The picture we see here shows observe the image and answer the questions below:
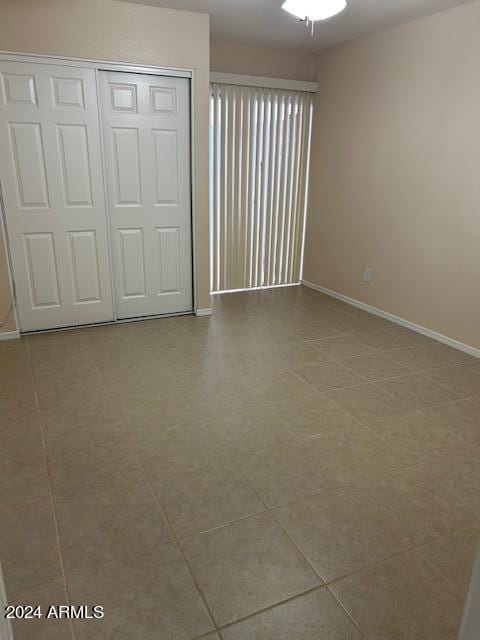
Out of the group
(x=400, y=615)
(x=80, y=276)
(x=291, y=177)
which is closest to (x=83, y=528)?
(x=400, y=615)


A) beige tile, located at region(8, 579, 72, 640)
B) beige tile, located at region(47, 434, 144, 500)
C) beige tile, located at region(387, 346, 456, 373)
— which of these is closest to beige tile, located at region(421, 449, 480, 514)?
beige tile, located at region(387, 346, 456, 373)

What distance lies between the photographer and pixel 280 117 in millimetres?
4762

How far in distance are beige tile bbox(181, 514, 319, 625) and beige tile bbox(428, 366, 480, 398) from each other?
1.76 meters

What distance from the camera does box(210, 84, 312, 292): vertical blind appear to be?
4.54 metres

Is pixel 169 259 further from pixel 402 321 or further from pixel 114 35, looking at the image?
pixel 402 321

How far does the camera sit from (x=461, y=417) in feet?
8.66

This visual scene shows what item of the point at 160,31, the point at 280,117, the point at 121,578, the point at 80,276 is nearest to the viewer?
the point at 121,578

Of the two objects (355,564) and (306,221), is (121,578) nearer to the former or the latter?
(355,564)

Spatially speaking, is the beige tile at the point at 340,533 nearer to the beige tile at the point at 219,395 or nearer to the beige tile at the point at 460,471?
the beige tile at the point at 460,471

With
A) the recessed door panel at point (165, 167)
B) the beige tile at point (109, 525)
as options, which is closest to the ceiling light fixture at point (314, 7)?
the recessed door panel at point (165, 167)

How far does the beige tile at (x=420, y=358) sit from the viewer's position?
332 centimetres

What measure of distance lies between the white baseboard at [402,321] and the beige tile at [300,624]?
261 cm

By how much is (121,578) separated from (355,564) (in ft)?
2.72

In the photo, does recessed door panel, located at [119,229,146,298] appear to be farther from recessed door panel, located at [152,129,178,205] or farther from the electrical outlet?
the electrical outlet
